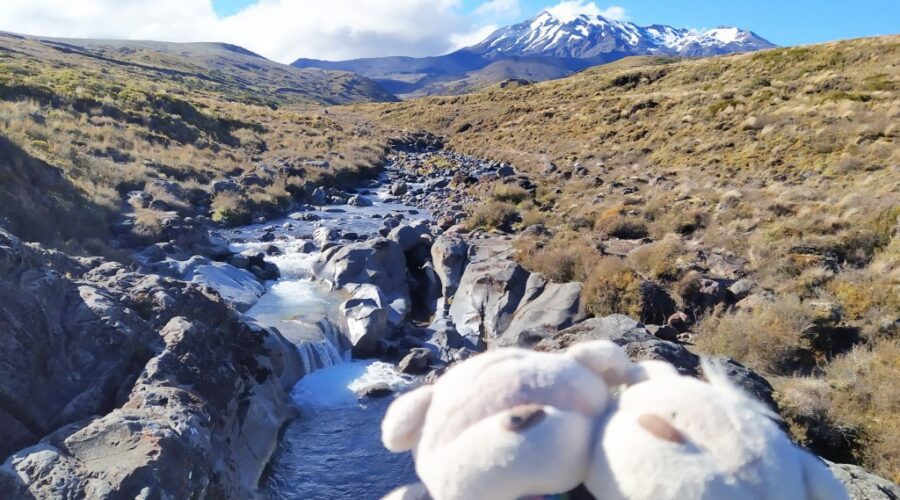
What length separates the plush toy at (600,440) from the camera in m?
1.14

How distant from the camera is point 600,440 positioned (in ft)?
4.09

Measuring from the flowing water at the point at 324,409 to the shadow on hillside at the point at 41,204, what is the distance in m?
4.41

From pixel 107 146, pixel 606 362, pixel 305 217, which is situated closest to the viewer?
pixel 606 362

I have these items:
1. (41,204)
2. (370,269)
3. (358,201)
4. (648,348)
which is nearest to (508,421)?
(648,348)

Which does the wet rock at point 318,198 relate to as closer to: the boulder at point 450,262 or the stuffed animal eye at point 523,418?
the boulder at point 450,262

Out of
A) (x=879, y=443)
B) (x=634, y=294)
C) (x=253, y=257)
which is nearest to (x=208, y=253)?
(x=253, y=257)

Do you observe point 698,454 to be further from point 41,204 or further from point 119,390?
point 41,204

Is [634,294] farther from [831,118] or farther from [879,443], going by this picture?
[831,118]

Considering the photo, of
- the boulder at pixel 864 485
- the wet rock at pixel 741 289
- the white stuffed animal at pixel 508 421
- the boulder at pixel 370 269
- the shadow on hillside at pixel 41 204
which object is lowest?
the boulder at pixel 370 269

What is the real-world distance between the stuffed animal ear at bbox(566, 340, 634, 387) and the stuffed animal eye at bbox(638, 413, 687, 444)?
0.88 ft

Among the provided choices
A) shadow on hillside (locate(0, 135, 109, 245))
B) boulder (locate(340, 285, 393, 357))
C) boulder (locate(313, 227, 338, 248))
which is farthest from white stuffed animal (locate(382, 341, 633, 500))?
boulder (locate(313, 227, 338, 248))

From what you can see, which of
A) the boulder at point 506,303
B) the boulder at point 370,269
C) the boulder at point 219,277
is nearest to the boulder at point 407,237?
the boulder at point 370,269

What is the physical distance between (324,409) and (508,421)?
8655 mm

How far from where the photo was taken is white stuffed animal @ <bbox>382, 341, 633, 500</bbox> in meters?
1.21
